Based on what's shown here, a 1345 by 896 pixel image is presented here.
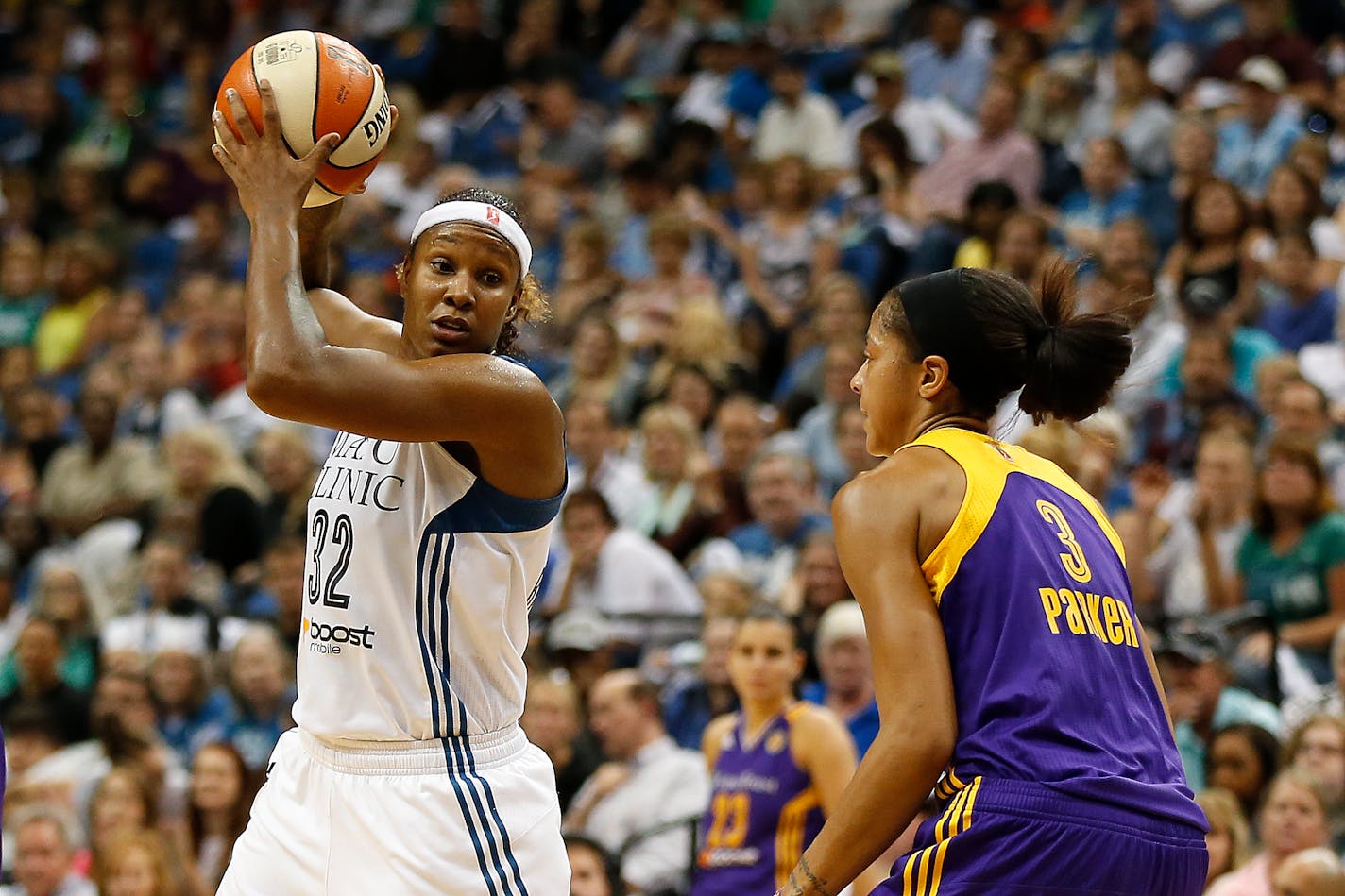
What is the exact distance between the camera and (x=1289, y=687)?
7.54 meters

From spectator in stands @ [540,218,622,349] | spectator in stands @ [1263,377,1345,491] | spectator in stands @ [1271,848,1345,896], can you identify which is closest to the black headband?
spectator in stands @ [1271,848,1345,896]

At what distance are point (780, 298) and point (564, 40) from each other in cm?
483

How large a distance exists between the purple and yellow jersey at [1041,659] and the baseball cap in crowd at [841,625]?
368cm

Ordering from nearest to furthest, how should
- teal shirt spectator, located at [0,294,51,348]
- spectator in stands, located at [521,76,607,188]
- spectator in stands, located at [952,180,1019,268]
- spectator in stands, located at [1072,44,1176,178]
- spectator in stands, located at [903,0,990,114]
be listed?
spectator in stands, located at [952,180,1019,268] → spectator in stands, located at [1072,44,1176,178] → spectator in stands, located at [903,0,990,114] → teal shirt spectator, located at [0,294,51,348] → spectator in stands, located at [521,76,607,188]

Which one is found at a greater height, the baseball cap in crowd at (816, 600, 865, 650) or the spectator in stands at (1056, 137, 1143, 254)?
the spectator in stands at (1056, 137, 1143, 254)

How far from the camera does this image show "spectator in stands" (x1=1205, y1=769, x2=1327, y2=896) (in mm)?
6102

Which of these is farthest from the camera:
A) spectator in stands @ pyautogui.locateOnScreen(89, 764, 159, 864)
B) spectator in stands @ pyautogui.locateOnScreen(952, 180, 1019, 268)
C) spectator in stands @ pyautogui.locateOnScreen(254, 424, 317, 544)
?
spectator in stands @ pyautogui.locateOnScreen(952, 180, 1019, 268)

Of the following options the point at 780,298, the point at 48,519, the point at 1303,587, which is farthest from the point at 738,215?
the point at 1303,587

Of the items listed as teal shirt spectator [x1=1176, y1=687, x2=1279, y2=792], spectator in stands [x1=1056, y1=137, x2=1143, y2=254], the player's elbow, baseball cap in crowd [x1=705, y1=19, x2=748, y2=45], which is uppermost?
baseball cap in crowd [x1=705, y1=19, x2=748, y2=45]

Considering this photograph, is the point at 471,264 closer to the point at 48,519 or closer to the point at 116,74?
the point at 48,519

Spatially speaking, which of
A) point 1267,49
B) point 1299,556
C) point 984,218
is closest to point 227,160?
point 1299,556

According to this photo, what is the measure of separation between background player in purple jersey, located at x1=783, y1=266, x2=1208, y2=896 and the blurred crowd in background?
377mm

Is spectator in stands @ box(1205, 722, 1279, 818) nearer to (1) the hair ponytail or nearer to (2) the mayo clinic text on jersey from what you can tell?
(1) the hair ponytail

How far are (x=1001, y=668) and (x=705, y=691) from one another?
16.7ft
